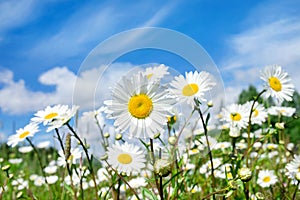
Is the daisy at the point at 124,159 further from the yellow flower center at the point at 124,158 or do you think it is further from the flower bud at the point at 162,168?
the flower bud at the point at 162,168

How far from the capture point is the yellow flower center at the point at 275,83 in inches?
Result: 69.0

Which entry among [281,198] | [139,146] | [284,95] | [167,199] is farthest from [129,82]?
[281,198]

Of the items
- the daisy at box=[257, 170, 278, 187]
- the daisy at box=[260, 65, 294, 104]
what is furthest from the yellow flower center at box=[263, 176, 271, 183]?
the daisy at box=[260, 65, 294, 104]

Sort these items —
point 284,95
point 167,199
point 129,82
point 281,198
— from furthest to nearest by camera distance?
point 281,198, point 284,95, point 167,199, point 129,82

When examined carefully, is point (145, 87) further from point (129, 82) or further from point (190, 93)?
point (190, 93)

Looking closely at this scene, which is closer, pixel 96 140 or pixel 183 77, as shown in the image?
pixel 183 77

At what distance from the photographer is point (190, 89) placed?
1.36 metres

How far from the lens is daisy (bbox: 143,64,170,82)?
4.22ft

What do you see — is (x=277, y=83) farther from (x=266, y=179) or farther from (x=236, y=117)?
(x=266, y=179)

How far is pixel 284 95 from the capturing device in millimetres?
1772

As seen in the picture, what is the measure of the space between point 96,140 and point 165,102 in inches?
19.9

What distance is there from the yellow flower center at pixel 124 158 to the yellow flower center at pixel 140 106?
0.78 feet

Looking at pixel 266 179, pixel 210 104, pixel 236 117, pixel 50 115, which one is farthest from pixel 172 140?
pixel 266 179

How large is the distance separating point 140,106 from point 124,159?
0.25 meters
